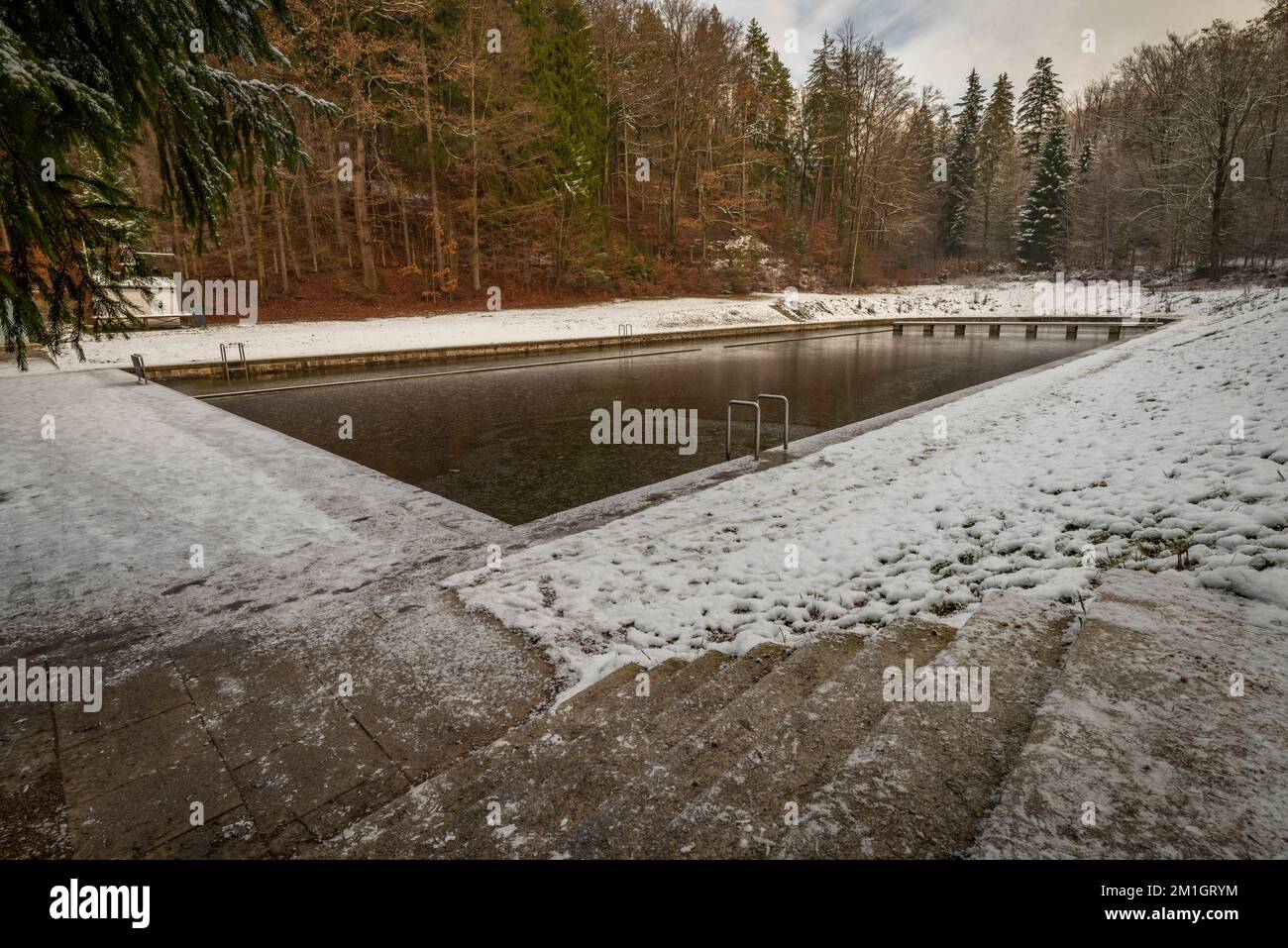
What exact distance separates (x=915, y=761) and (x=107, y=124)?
4796 millimetres

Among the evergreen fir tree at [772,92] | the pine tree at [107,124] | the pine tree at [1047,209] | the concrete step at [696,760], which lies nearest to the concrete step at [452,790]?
the concrete step at [696,760]

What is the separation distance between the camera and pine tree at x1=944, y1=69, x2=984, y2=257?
192ft

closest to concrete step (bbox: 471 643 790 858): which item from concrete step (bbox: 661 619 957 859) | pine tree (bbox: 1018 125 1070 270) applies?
concrete step (bbox: 661 619 957 859)

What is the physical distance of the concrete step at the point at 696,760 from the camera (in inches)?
80.4

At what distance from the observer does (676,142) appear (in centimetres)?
3809

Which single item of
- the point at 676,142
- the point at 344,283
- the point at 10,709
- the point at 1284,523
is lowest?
the point at 10,709

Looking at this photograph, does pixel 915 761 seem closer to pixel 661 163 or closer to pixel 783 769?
pixel 783 769

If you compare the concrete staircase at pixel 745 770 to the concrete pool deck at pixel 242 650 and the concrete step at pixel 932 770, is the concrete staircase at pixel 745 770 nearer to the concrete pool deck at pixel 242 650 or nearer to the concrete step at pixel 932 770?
the concrete step at pixel 932 770

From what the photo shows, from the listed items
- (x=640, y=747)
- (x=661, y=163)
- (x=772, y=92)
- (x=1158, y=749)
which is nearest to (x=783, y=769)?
(x=640, y=747)

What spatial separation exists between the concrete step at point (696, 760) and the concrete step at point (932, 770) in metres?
0.46

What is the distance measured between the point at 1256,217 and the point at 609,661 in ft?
161

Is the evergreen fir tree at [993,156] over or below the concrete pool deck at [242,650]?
over
